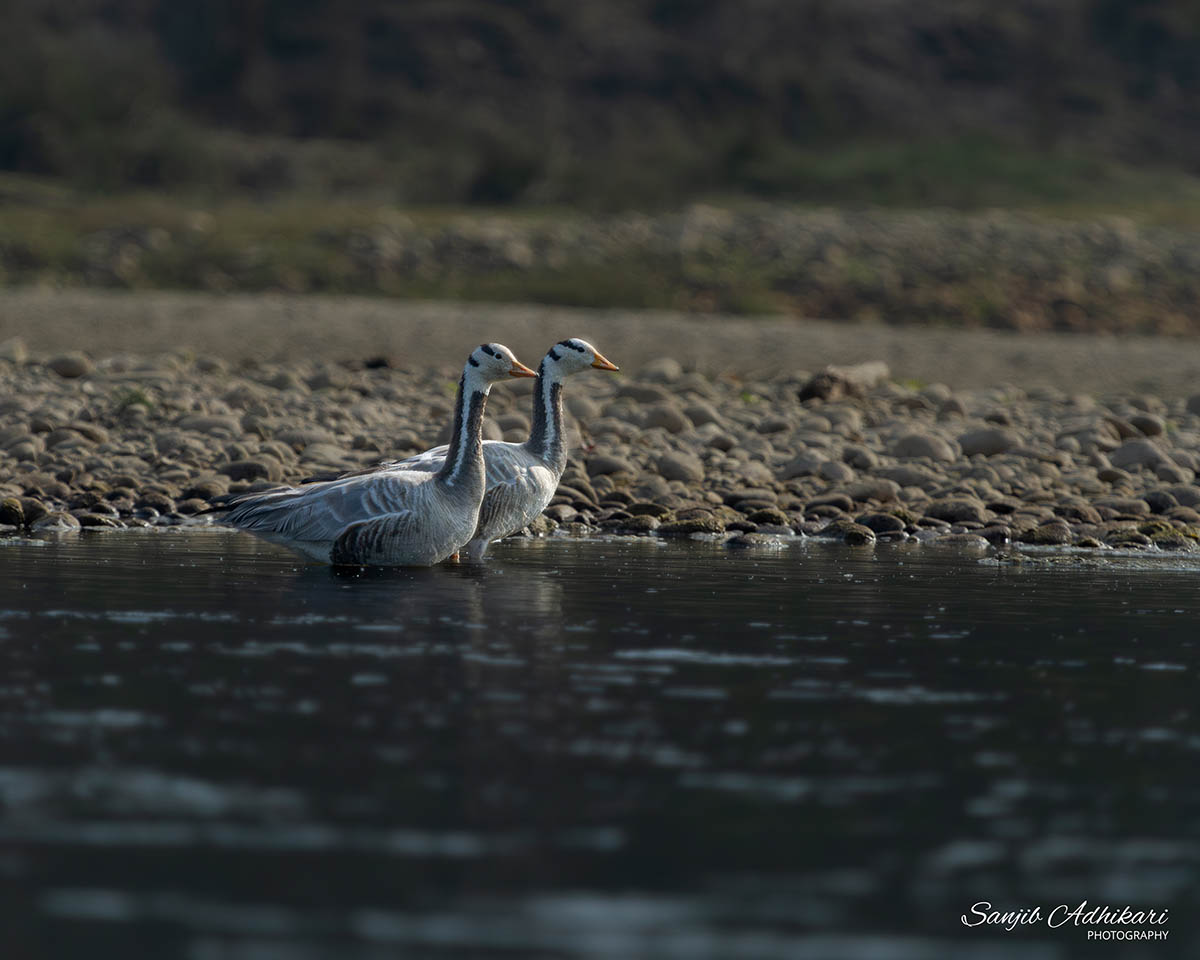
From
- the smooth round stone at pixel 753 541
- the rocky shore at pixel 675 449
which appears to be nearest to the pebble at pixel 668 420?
the rocky shore at pixel 675 449

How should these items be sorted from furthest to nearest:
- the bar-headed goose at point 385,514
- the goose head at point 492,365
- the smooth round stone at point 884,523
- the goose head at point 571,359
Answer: the smooth round stone at point 884,523 < the goose head at point 571,359 < the goose head at point 492,365 < the bar-headed goose at point 385,514

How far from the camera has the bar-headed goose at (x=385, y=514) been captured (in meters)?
12.5

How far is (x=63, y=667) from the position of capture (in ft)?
28.1

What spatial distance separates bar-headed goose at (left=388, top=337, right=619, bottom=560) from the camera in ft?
43.8

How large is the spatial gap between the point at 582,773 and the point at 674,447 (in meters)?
11.8

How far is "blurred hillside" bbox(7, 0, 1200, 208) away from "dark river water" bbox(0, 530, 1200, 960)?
33448 millimetres

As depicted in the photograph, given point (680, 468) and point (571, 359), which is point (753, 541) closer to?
point (571, 359)

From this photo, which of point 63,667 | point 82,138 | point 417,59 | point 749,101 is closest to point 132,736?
point 63,667

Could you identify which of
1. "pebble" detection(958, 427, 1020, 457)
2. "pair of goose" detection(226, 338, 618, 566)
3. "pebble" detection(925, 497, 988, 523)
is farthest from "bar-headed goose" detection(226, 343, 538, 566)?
"pebble" detection(958, 427, 1020, 457)

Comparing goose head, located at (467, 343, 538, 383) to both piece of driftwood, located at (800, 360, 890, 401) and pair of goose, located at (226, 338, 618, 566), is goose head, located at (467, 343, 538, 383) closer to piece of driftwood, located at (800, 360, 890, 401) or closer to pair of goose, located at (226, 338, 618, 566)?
pair of goose, located at (226, 338, 618, 566)

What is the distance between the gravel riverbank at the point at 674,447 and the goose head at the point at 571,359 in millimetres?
1532

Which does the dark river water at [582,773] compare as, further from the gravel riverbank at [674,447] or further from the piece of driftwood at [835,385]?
the piece of driftwood at [835,385]

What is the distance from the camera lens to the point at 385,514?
1252 cm

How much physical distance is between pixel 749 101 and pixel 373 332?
1194 inches
